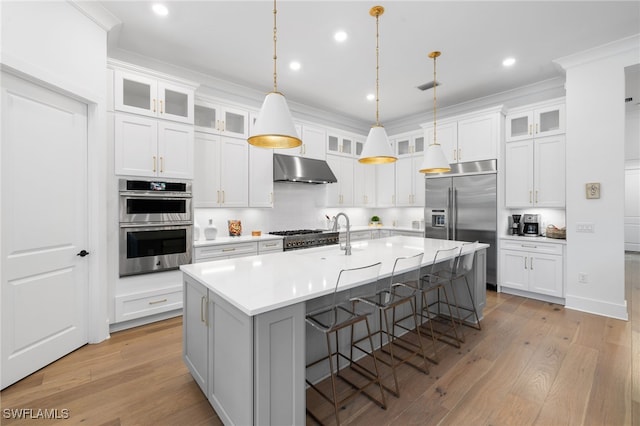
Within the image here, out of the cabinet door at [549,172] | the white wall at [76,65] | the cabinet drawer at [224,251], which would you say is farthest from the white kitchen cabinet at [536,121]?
the white wall at [76,65]

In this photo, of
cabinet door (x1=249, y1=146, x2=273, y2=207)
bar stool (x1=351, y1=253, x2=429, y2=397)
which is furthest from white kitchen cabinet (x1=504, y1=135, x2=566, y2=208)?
cabinet door (x1=249, y1=146, x2=273, y2=207)

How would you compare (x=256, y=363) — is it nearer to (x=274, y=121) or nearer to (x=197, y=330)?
(x=197, y=330)

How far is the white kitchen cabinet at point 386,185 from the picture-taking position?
19.9ft

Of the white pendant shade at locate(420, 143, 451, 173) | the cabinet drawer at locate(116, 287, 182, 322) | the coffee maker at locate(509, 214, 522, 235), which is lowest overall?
the cabinet drawer at locate(116, 287, 182, 322)

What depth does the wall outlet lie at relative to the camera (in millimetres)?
3596

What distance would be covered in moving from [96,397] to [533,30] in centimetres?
525

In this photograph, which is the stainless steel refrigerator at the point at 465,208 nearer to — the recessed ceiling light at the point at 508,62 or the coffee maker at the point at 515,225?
the coffee maker at the point at 515,225

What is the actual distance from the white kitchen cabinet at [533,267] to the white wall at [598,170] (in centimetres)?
14

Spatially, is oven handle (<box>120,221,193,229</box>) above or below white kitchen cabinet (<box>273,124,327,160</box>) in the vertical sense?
below

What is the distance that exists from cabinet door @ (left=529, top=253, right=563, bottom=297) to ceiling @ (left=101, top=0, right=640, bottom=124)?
2665mm

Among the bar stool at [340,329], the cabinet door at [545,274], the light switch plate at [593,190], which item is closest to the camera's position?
the bar stool at [340,329]

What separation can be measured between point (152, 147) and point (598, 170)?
539cm

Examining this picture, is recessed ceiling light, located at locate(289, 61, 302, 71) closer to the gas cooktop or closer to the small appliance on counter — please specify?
the gas cooktop

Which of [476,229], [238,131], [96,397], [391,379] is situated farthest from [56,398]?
[476,229]
